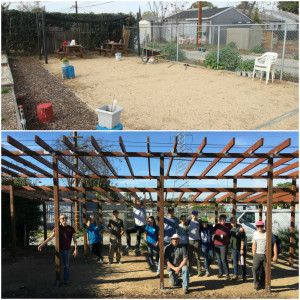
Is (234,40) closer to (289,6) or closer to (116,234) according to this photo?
(289,6)

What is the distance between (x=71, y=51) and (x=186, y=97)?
48.1 feet

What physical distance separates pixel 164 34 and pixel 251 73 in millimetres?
29046

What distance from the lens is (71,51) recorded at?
23250 millimetres

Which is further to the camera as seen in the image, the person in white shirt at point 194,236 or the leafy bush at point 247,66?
the leafy bush at point 247,66

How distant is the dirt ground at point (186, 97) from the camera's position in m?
8.80

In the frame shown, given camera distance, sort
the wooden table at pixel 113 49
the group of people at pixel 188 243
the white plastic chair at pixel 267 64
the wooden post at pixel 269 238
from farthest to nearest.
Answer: the wooden table at pixel 113 49
the white plastic chair at pixel 267 64
the group of people at pixel 188 243
the wooden post at pixel 269 238

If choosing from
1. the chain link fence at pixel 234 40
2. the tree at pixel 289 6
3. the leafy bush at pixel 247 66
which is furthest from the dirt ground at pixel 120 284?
the tree at pixel 289 6

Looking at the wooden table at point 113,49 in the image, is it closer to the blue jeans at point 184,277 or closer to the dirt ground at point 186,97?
the dirt ground at point 186,97

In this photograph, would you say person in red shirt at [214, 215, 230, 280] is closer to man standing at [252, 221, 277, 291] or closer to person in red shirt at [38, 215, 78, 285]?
man standing at [252, 221, 277, 291]

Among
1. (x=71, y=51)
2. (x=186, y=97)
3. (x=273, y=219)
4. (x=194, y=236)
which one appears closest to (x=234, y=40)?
(x=71, y=51)

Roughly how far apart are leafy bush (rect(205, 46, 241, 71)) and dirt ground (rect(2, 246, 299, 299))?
1154 cm

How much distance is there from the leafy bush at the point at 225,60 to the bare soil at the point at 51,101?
26.3 feet

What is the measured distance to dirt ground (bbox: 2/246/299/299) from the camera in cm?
513

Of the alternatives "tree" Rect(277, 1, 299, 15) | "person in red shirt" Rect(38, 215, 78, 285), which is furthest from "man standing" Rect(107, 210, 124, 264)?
"tree" Rect(277, 1, 299, 15)
